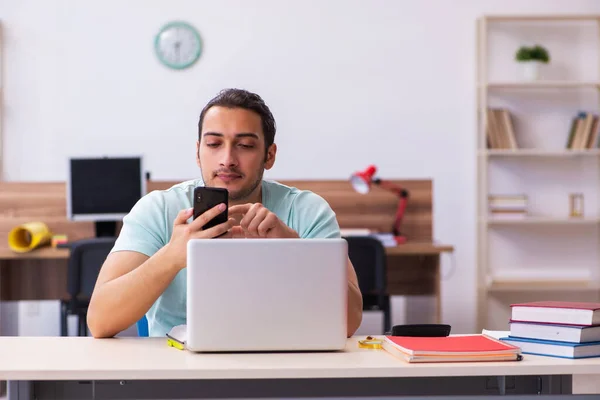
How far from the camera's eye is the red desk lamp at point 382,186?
429 cm

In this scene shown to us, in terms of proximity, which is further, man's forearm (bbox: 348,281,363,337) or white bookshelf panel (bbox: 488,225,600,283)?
white bookshelf panel (bbox: 488,225,600,283)

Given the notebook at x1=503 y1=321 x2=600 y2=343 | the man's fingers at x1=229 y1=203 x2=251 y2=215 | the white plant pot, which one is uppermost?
the white plant pot

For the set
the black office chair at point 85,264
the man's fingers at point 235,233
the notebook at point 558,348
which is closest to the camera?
the notebook at point 558,348

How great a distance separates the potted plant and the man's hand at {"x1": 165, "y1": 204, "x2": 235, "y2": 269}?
13.3 ft

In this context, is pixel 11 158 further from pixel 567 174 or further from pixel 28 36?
pixel 567 174

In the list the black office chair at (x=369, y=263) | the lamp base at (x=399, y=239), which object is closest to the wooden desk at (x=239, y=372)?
the black office chair at (x=369, y=263)

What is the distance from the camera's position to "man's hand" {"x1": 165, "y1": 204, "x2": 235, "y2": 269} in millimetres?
1494

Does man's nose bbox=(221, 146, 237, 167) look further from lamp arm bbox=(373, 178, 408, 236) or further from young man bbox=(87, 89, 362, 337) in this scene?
lamp arm bbox=(373, 178, 408, 236)

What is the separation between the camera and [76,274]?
3.54 meters

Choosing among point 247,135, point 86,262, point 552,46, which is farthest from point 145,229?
point 552,46

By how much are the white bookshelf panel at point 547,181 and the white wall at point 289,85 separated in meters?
0.21

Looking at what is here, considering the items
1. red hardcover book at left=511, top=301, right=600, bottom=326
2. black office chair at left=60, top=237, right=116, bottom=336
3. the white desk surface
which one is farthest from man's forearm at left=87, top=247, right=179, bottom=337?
black office chair at left=60, top=237, right=116, bottom=336

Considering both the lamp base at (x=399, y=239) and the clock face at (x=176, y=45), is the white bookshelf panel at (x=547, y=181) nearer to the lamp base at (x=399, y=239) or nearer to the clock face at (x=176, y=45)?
the lamp base at (x=399, y=239)

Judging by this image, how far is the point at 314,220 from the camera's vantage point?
77.0 inches
